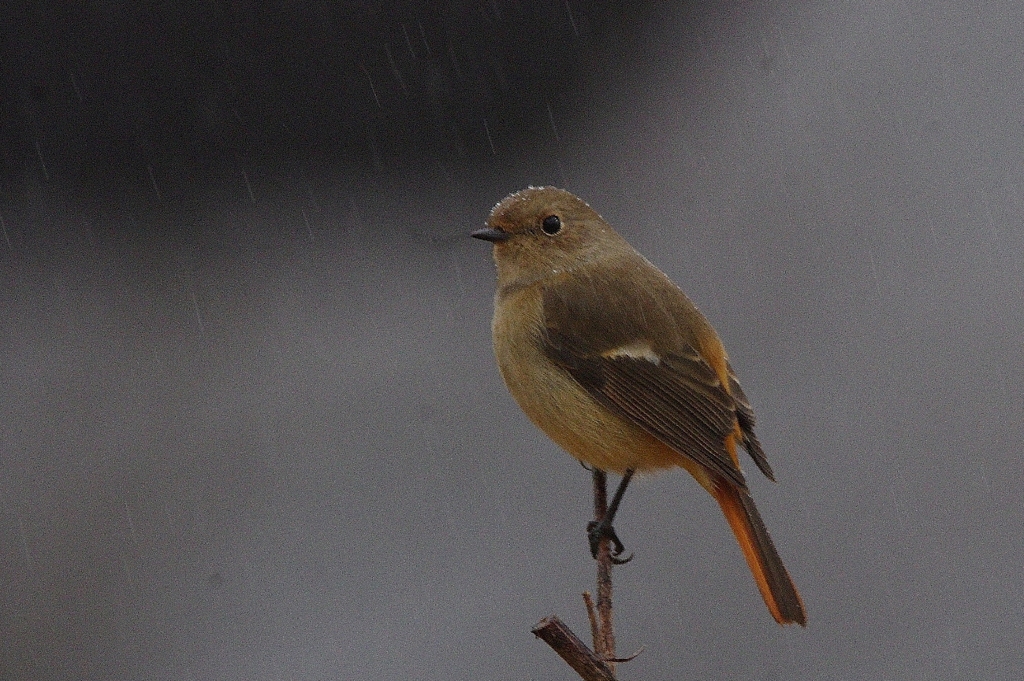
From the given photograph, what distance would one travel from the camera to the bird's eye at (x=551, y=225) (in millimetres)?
3350

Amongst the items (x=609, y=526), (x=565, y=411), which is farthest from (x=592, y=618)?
(x=565, y=411)

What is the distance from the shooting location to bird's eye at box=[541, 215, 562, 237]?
335 cm

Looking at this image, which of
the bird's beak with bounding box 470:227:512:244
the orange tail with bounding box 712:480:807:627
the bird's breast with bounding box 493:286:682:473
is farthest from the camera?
the bird's beak with bounding box 470:227:512:244

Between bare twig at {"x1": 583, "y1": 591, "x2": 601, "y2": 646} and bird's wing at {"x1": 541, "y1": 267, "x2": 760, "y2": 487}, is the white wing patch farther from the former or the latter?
bare twig at {"x1": 583, "y1": 591, "x2": 601, "y2": 646}

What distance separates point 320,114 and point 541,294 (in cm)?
368

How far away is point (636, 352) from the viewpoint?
3100mm

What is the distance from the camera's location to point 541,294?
3283mm

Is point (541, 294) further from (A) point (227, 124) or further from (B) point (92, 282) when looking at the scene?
(B) point (92, 282)

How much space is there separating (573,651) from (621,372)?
5.16 feet

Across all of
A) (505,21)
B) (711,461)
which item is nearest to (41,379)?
(505,21)

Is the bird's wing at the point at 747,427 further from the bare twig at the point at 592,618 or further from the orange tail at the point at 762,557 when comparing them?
the bare twig at the point at 592,618

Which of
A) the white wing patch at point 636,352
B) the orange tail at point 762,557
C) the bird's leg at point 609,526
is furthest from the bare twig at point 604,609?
the white wing patch at point 636,352

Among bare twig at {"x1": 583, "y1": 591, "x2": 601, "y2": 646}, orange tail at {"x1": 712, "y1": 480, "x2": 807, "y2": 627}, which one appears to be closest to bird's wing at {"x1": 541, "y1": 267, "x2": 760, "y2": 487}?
orange tail at {"x1": 712, "y1": 480, "x2": 807, "y2": 627}

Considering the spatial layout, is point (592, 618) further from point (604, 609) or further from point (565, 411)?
point (565, 411)
